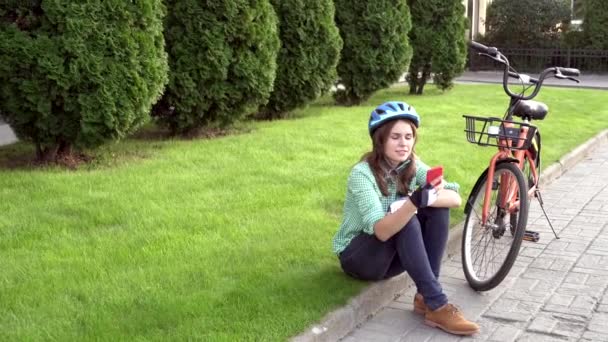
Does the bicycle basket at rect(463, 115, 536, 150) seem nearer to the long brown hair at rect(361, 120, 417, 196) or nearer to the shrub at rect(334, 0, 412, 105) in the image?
the long brown hair at rect(361, 120, 417, 196)

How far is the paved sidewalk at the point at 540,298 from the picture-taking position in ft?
13.0

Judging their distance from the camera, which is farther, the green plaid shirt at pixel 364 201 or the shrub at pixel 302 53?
the shrub at pixel 302 53

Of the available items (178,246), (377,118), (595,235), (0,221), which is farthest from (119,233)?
(595,235)

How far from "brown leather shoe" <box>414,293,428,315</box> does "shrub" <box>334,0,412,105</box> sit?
813 centimetres

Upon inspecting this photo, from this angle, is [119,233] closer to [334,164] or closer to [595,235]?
[334,164]

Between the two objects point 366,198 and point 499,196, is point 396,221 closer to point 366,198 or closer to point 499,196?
point 366,198

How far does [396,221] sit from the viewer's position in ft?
12.4

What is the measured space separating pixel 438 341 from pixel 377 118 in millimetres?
1230

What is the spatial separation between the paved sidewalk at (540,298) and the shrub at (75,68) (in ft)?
10.9

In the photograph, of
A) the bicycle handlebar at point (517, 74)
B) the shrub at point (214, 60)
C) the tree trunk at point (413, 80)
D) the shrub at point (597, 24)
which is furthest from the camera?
the shrub at point (597, 24)

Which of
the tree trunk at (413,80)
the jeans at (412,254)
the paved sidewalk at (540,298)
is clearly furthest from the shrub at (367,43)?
the jeans at (412,254)

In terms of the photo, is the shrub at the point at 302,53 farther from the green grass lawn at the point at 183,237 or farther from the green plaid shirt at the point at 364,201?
the green plaid shirt at the point at 364,201

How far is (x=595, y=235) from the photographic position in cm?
589

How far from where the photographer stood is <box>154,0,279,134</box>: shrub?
26.6ft
